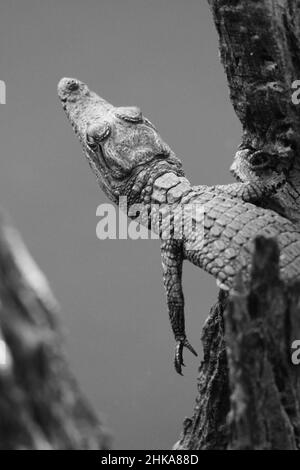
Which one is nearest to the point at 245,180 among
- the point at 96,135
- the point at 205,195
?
the point at 205,195

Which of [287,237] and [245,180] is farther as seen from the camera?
[245,180]

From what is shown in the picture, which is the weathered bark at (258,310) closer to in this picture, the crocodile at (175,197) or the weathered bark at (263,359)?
the weathered bark at (263,359)

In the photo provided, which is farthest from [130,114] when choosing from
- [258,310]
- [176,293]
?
[258,310]

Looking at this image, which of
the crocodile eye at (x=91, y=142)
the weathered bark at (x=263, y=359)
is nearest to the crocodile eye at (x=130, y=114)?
the crocodile eye at (x=91, y=142)

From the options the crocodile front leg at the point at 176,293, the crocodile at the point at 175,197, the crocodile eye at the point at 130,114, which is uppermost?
the crocodile eye at the point at 130,114

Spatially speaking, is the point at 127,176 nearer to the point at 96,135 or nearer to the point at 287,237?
the point at 96,135
